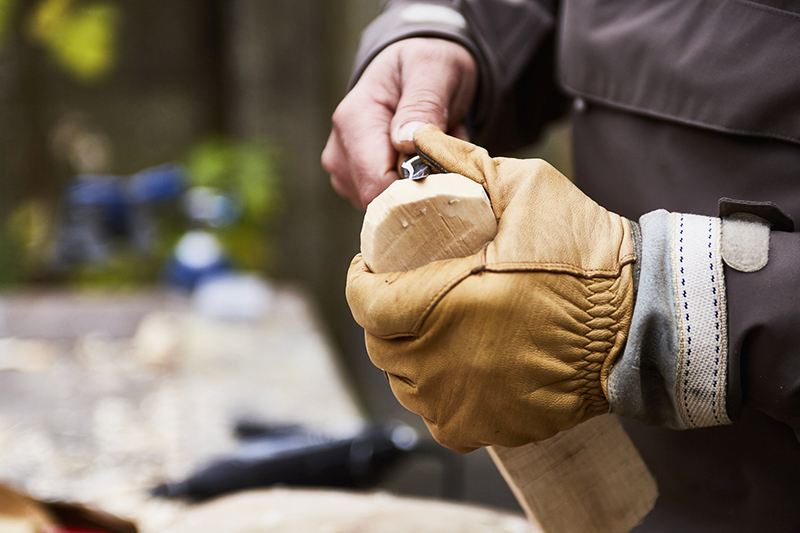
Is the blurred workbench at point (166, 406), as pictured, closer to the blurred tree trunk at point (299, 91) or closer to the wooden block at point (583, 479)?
the wooden block at point (583, 479)

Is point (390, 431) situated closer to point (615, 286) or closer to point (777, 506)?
point (777, 506)

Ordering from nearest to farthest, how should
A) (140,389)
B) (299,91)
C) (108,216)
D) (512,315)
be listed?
(512,315)
(140,389)
(108,216)
(299,91)

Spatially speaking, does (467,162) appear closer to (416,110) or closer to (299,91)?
(416,110)

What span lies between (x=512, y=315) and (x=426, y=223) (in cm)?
11

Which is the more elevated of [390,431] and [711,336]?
[711,336]

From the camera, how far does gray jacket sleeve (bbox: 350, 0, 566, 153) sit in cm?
90

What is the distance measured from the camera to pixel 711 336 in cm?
58

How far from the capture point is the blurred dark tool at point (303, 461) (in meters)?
1.37

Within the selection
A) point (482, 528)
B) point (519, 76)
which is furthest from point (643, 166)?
point (482, 528)

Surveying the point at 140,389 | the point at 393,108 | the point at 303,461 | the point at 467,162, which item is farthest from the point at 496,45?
the point at 140,389

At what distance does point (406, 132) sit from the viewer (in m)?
0.71

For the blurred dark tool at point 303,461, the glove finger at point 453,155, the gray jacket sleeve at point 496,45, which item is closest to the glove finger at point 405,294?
the glove finger at point 453,155

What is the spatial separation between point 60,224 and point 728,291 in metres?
3.72

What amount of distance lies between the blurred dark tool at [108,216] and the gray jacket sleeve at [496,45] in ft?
9.00
